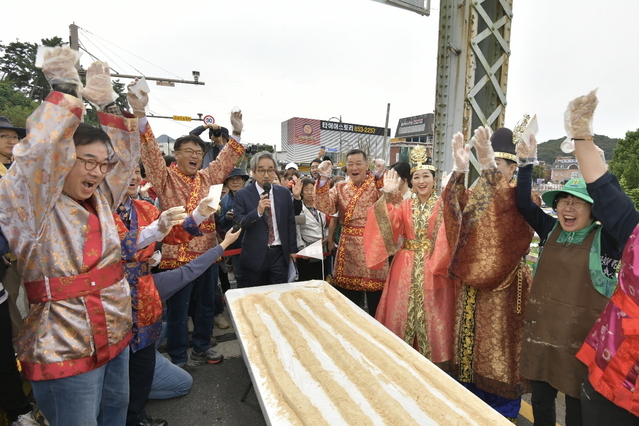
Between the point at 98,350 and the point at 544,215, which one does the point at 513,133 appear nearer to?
the point at 544,215

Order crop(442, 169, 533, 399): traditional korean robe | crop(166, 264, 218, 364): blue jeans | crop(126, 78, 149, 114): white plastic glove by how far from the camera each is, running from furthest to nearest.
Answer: crop(166, 264, 218, 364): blue jeans < crop(442, 169, 533, 399): traditional korean robe < crop(126, 78, 149, 114): white plastic glove

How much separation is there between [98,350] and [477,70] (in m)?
3.31

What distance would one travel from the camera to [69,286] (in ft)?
4.27

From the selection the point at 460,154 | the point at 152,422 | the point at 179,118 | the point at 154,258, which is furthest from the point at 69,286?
the point at 179,118

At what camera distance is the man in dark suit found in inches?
127

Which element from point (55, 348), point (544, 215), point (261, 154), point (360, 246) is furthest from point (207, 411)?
point (544, 215)

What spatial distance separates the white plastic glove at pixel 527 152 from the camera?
1.98 meters

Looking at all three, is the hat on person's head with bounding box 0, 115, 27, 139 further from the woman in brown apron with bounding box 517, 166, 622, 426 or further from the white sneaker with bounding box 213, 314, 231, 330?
the woman in brown apron with bounding box 517, 166, 622, 426

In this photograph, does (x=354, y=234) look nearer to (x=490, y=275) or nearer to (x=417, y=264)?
(x=417, y=264)

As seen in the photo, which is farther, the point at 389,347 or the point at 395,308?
the point at 395,308

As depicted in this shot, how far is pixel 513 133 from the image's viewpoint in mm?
2236

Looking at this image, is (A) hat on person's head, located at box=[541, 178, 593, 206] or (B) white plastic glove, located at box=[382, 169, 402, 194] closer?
(A) hat on person's head, located at box=[541, 178, 593, 206]

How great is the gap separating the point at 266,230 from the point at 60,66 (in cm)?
217

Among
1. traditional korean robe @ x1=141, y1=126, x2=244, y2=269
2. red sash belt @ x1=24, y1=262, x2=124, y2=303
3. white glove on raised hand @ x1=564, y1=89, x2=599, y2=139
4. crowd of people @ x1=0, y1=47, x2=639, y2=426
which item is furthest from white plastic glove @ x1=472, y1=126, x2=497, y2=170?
traditional korean robe @ x1=141, y1=126, x2=244, y2=269
